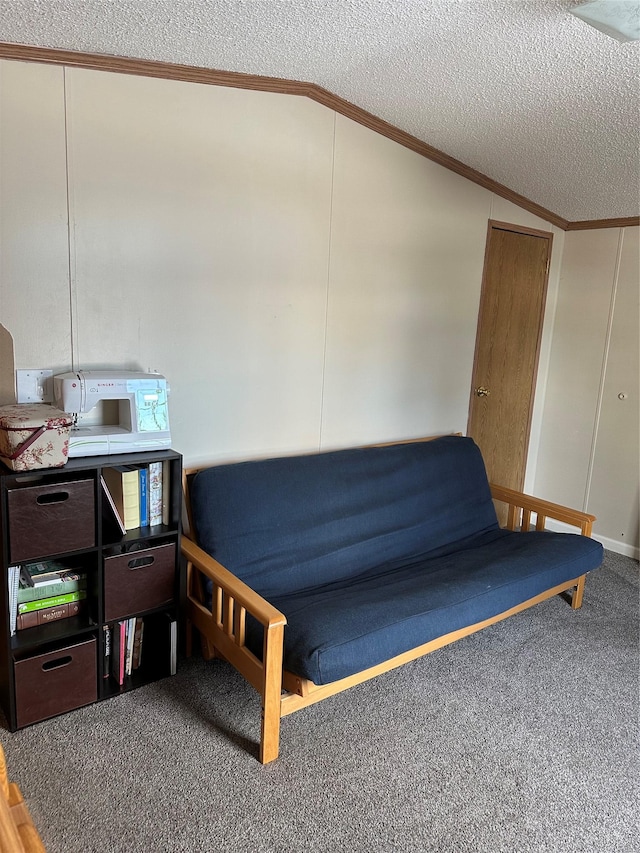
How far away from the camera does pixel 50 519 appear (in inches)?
78.4

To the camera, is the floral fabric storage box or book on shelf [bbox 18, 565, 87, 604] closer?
the floral fabric storage box

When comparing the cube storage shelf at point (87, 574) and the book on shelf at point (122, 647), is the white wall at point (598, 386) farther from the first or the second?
the book on shelf at point (122, 647)

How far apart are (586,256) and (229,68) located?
266 cm

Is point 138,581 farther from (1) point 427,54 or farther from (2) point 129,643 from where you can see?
(1) point 427,54

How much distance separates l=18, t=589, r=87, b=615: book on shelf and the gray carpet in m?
0.40

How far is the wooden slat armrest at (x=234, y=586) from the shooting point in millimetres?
1869

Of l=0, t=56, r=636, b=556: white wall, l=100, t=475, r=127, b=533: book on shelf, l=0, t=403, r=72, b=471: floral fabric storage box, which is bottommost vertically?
l=100, t=475, r=127, b=533: book on shelf

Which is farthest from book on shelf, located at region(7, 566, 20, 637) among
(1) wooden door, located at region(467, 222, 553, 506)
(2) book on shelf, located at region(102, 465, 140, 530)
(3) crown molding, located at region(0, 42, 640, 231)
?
(1) wooden door, located at region(467, 222, 553, 506)

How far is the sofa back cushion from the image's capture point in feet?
7.93

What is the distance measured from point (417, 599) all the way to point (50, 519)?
136 centimetres

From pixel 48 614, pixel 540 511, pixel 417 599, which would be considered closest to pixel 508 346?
pixel 540 511

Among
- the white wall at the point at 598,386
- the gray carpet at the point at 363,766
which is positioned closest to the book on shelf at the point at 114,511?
the gray carpet at the point at 363,766

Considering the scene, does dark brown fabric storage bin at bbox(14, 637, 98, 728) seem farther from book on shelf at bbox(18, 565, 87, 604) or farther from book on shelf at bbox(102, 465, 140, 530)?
book on shelf at bbox(102, 465, 140, 530)

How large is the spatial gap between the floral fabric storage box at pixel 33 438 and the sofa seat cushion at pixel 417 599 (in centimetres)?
95
